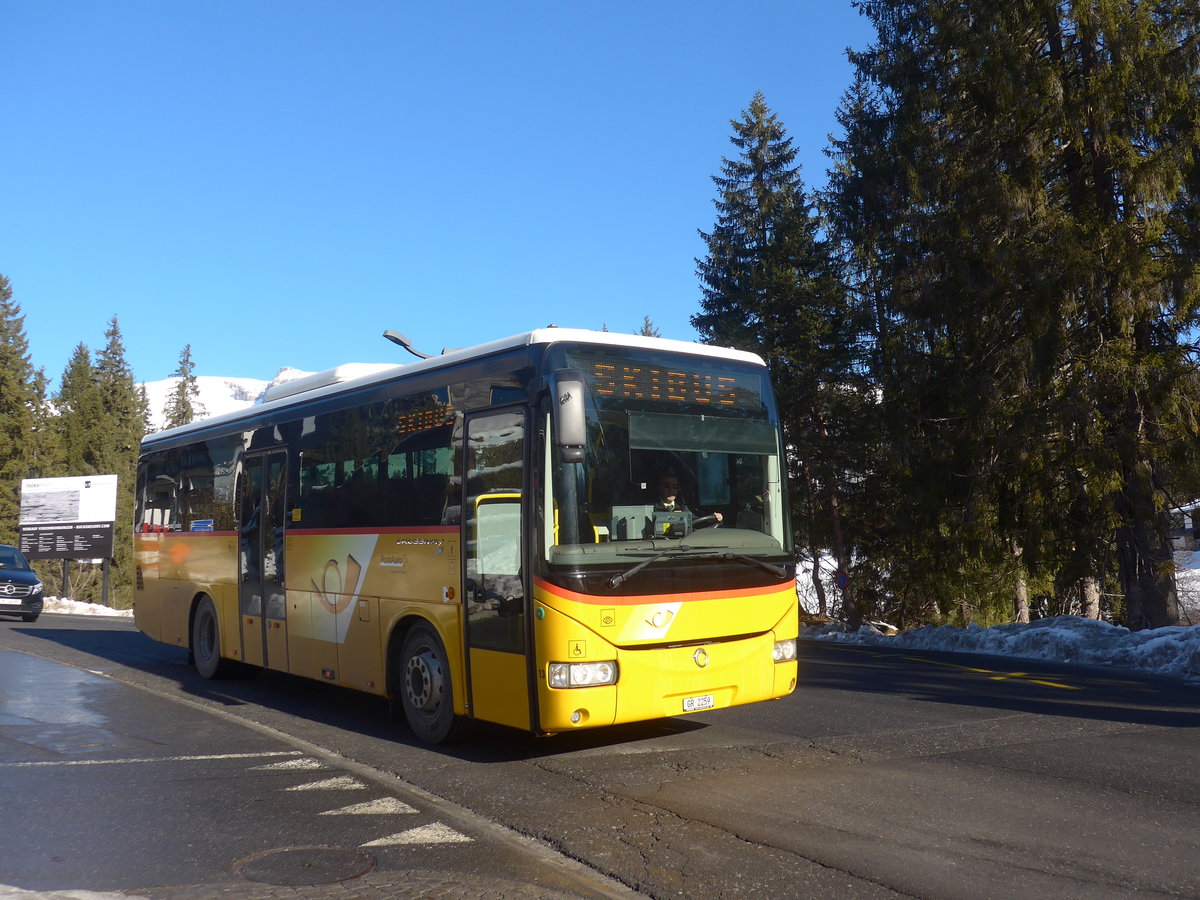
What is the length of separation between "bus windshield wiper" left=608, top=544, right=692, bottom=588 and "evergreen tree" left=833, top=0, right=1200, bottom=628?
13327mm

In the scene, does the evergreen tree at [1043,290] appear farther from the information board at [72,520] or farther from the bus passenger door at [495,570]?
the information board at [72,520]

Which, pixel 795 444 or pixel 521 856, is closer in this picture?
pixel 521 856

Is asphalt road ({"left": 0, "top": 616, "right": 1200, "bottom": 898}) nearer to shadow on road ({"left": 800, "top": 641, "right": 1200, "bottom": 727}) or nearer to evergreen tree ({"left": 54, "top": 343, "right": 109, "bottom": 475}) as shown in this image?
shadow on road ({"left": 800, "top": 641, "right": 1200, "bottom": 727})

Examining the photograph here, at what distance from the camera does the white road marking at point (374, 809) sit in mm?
6430

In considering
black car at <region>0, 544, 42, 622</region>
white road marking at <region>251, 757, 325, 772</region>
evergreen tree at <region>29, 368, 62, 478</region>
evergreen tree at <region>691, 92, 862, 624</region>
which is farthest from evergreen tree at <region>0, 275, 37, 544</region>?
white road marking at <region>251, 757, 325, 772</region>

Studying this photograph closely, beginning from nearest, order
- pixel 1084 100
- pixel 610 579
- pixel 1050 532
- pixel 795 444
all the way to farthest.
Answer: pixel 610 579 → pixel 1084 100 → pixel 1050 532 → pixel 795 444

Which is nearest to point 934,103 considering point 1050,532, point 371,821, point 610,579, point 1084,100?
point 1084,100

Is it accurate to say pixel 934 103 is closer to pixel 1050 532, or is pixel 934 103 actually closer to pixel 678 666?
pixel 1050 532

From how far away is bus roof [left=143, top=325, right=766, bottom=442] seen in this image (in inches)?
308

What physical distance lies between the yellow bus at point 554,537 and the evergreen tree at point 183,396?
89142 millimetres

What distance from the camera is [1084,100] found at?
63.1ft

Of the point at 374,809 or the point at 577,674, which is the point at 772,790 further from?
the point at 374,809

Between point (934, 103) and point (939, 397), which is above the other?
point (934, 103)

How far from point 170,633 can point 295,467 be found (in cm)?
484
